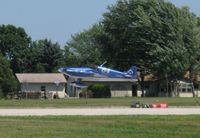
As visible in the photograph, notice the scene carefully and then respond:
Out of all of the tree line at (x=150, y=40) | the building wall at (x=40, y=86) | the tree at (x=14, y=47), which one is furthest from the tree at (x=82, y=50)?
the tree line at (x=150, y=40)

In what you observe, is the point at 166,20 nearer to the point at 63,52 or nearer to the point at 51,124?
the point at 63,52

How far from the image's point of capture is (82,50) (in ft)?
423

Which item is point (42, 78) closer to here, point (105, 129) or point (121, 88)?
point (121, 88)

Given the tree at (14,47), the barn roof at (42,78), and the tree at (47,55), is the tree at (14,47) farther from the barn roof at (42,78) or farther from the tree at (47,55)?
the barn roof at (42,78)

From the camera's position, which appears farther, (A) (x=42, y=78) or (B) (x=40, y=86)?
(A) (x=42, y=78)

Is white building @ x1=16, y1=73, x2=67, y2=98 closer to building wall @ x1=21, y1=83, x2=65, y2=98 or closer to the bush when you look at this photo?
building wall @ x1=21, y1=83, x2=65, y2=98

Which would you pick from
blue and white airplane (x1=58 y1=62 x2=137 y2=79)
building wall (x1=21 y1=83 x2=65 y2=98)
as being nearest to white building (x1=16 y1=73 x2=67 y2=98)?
building wall (x1=21 y1=83 x2=65 y2=98)

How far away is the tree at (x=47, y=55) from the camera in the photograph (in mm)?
127938

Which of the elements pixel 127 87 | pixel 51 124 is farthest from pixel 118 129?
pixel 127 87

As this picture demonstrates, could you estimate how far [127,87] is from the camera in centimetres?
9750

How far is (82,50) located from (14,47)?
14053 millimetres

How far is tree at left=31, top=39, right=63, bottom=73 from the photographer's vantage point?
128 meters

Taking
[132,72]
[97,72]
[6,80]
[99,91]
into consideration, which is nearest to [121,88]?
[97,72]

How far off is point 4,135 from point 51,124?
3.89m
